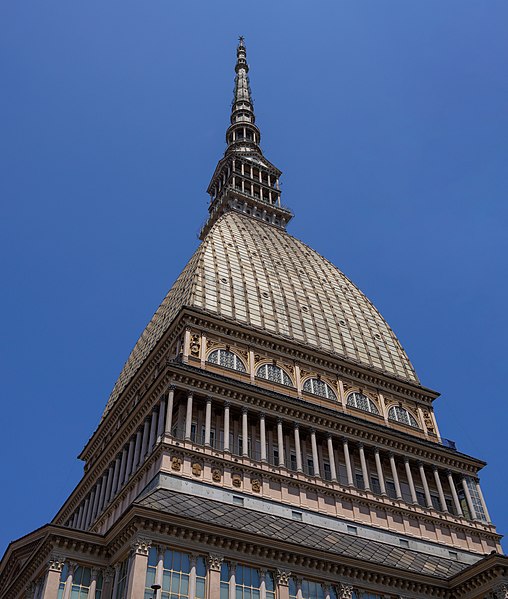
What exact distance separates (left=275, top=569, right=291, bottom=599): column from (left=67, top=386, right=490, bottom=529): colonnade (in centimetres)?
1265

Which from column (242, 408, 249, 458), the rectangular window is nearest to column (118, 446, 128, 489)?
column (242, 408, 249, 458)

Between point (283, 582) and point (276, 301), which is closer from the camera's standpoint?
point (283, 582)

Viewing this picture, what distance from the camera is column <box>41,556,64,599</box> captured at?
3803cm

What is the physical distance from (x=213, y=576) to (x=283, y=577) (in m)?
4.33

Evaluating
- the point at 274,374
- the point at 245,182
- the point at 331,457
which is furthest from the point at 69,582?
the point at 245,182

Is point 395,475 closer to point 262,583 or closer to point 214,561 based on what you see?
point 262,583

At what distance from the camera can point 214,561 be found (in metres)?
39.2

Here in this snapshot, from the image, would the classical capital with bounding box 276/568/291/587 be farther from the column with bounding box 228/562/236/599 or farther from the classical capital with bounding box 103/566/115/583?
the classical capital with bounding box 103/566/115/583

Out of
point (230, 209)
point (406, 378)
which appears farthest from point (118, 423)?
point (230, 209)

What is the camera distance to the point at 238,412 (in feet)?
182

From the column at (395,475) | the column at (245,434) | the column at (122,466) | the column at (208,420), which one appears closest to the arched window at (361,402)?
the column at (395,475)

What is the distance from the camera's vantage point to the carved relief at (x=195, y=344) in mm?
59547

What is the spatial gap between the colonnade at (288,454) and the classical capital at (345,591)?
12.4 meters

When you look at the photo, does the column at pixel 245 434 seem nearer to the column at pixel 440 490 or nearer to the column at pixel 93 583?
the column at pixel 93 583
